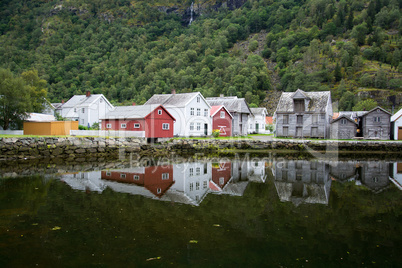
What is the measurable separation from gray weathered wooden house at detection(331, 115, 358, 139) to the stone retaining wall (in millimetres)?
5261

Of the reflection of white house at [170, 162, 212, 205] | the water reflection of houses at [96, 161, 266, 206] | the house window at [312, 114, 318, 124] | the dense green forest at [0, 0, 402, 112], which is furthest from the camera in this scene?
the dense green forest at [0, 0, 402, 112]

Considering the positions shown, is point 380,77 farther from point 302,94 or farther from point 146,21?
point 146,21

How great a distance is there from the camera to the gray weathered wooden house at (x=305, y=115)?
45.2 m

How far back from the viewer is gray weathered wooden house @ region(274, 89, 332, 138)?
45188 millimetres

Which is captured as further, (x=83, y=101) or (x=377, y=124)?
(x=83, y=101)

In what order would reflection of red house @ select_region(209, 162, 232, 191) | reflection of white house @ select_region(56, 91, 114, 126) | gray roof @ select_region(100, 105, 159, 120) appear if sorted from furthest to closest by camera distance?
reflection of white house @ select_region(56, 91, 114, 126), gray roof @ select_region(100, 105, 159, 120), reflection of red house @ select_region(209, 162, 232, 191)

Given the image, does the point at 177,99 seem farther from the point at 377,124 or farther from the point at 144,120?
the point at 377,124

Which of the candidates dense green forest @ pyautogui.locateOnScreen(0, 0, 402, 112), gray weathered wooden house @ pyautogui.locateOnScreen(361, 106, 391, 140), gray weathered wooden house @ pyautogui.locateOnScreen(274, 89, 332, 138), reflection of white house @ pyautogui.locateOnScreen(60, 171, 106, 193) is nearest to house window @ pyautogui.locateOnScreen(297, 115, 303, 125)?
gray weathered wooden house @ pyautogui.locateOnScreen(274, 89, 332, 138)

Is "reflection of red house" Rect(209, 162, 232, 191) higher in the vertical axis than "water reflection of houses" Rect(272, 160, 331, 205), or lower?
higher

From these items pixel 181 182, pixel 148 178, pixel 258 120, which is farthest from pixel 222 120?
pixel 181 182

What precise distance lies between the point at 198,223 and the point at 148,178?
8754 mm

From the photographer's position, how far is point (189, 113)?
43281mm

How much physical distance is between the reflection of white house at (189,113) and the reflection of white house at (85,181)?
77.3ft

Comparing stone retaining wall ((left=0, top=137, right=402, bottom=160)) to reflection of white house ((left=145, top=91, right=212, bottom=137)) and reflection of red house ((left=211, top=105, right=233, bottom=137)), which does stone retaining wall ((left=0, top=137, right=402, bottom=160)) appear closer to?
reflection of white house ((left=145, top=91, right=212, bottom=137))
